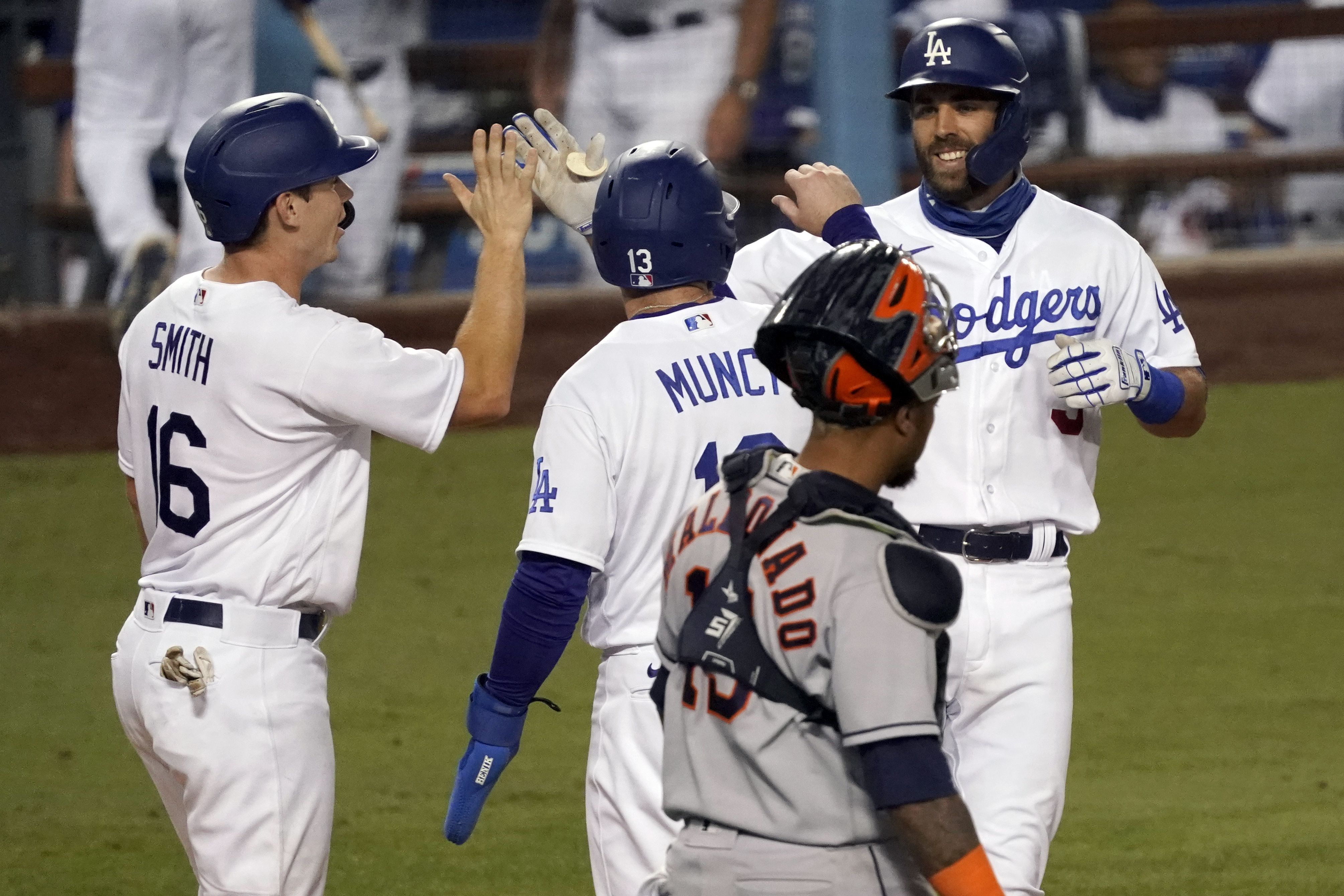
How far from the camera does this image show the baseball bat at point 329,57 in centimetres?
1146

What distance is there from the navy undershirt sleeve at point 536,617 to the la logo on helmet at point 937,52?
1353 millimetres

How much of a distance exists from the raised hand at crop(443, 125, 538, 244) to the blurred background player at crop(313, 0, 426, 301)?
7.83m

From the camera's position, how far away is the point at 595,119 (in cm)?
1173

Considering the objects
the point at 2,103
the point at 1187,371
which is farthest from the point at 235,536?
the point at 2,103

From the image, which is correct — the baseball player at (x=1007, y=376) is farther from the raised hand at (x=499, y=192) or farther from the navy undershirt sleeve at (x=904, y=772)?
the navy undershirt sleeve at (x=904, y=772)

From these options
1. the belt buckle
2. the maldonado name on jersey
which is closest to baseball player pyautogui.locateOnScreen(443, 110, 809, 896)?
the maldonado name on jersey

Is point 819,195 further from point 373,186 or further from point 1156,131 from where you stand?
point 1156,131

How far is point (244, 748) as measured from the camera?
3031mm

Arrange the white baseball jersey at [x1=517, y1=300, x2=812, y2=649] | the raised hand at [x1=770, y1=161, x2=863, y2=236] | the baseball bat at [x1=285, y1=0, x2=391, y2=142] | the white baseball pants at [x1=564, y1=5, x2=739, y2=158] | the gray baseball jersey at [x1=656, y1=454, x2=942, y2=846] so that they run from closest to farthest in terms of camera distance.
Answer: the gray baseball jersey at [x1=656, y1=454, x2=942, y2=846] → the white baseball jersey at [x1=517, y1=300, x2=812, y2=649] → the raised hand at [x1=770, y1=161, x2=863, y2=236] → the baseball bat at [x1=285, y1=0, x2=391, y2=142] → the white baseball pants at [x1=564, y1=5, x2=739, y2=158]

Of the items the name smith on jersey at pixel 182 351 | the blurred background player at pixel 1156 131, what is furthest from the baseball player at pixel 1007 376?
the blurred background player at pixel 1156 131

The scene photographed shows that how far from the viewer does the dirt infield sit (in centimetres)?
1046

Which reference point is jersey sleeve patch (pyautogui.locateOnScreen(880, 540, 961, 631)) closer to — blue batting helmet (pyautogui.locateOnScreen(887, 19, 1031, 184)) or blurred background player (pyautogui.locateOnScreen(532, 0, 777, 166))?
blue batting helmet (pyautogui.locateOnScreen(887, 19, 1031, 184))

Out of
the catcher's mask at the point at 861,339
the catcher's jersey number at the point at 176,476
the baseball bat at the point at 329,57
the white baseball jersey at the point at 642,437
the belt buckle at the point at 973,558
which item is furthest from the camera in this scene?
the baseball bat at the point at 329,57

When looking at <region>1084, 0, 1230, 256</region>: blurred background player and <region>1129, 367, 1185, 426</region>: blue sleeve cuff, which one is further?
<region>1084, 0, 1230, 256</region>: blurred background player
